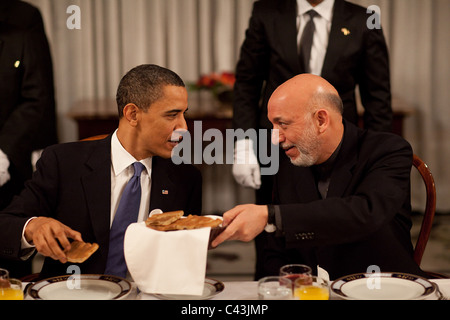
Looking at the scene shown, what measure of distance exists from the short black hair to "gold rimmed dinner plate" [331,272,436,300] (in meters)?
0.89

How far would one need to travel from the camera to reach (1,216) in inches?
85.9

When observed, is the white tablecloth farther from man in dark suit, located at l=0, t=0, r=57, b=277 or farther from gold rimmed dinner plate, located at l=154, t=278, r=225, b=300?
man in dark suit, located at l=0, t=0, r=57, b=277

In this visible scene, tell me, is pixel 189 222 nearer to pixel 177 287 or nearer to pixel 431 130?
pixel 177 287

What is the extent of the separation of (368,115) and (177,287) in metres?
1.68

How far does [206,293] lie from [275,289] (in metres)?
Answer: 0.22

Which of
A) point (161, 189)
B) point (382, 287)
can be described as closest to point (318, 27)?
point (161, 189)

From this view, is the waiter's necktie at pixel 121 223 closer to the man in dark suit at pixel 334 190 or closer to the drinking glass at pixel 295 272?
→ the man in dark suit at pixel 334 190

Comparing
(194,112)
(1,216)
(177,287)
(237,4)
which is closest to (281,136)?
(177,287)

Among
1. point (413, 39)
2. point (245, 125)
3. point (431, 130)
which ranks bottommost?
point (431, 130)

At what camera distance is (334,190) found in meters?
2.26

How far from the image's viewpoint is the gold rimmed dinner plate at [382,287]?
70.2 inches

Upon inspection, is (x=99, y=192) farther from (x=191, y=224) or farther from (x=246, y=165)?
(x=246, y=165)

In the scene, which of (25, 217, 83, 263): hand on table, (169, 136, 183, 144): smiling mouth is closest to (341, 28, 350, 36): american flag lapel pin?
(169, 136, 183, 144): smiling mouth

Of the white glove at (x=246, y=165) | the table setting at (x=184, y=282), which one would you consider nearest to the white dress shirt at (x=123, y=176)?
the table setting at (x=184, y=282)
